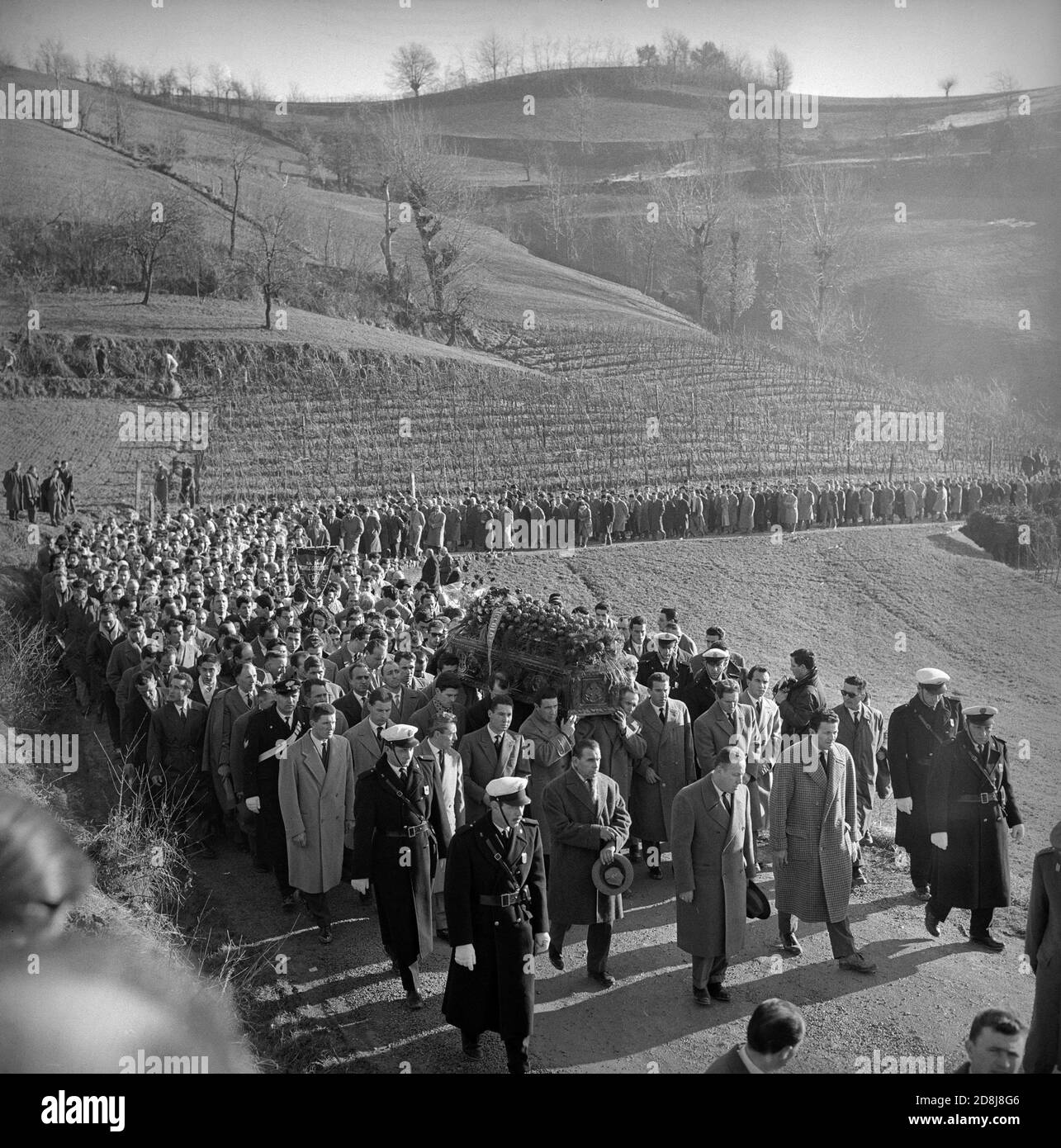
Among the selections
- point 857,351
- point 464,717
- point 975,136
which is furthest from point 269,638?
point 975,136

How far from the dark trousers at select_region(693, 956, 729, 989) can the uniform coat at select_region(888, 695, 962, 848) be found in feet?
8.05

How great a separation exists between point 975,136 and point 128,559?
88075mm

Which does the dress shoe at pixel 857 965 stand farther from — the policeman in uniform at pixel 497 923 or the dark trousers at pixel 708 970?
the policeman in uniform at pixel 497 923

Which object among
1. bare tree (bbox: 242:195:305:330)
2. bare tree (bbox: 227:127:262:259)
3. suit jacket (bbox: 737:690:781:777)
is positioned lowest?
suit jacket (bbox: 737:690:781:777)

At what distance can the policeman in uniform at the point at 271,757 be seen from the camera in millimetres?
8312

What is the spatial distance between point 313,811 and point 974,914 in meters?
4.61

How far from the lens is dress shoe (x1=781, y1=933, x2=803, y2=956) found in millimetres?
7590

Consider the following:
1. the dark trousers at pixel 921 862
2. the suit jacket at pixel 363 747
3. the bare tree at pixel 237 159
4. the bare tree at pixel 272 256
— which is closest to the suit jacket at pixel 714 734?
the dark trousers at pixel 921 862

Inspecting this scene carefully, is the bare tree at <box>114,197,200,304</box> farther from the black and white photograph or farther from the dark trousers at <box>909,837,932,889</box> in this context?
the dark trousers at <box>909,837,932,889</box>

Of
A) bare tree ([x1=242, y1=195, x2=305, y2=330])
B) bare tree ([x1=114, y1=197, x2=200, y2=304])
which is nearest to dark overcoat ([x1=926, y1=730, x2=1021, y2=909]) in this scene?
bare tree ([x1=242, y1=195, x2=305, y2=330])

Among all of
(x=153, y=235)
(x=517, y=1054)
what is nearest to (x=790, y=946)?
(x=517, y=1054)

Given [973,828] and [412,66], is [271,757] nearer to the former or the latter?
[973,828]

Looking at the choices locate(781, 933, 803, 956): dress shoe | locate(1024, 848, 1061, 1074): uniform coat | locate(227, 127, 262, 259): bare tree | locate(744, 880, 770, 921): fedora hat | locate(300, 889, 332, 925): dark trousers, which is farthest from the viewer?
locate(227, 127, 262, 259): bare tree
